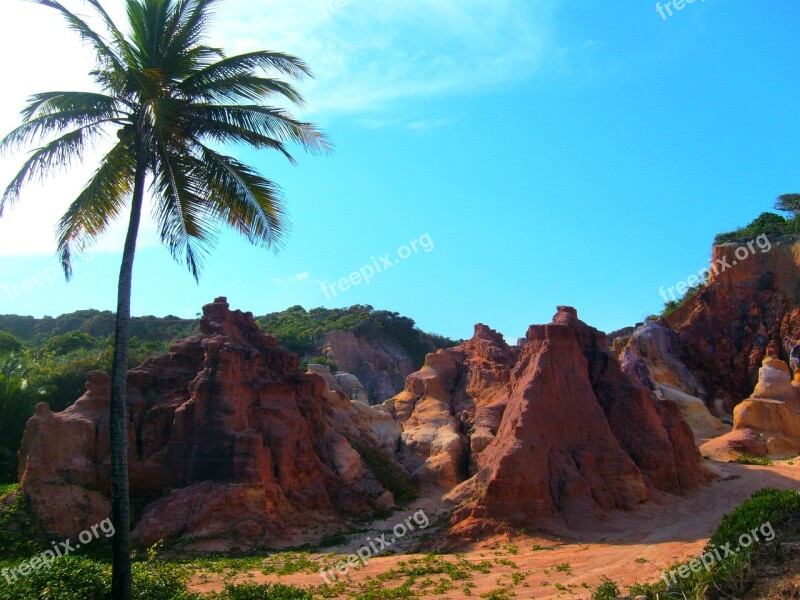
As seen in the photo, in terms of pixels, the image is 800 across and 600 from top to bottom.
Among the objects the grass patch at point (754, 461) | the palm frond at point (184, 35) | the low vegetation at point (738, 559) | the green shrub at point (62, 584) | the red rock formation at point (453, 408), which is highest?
the palm frond at point (184, 35)

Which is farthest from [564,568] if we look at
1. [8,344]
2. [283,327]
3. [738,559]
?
[283,327]

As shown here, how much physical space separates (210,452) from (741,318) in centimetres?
3979

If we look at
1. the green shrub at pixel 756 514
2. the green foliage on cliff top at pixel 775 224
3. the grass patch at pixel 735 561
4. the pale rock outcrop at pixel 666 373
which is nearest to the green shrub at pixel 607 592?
the grass patch at pixel 735 561

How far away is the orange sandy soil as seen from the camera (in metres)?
15.3

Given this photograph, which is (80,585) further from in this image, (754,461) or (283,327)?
(283,327)

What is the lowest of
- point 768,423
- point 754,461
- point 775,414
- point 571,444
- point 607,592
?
point 754,461

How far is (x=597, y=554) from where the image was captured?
17.8 m

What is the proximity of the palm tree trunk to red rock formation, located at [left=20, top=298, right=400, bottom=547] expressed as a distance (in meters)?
11.0

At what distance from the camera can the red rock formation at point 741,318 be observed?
4741 centimetres

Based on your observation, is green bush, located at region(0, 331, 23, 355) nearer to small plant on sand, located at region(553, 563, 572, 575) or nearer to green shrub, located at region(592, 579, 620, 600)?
small plant on sand, located at region(553, 563, 572, 575)

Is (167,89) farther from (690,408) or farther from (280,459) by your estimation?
(690,408)

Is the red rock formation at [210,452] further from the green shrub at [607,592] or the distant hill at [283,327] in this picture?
the distant hill at [283,327]

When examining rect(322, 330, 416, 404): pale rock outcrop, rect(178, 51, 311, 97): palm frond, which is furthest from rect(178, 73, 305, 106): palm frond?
rect(322, 330, 416, 404): pale rock outcrop

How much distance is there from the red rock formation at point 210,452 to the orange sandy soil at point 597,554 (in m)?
3.20
